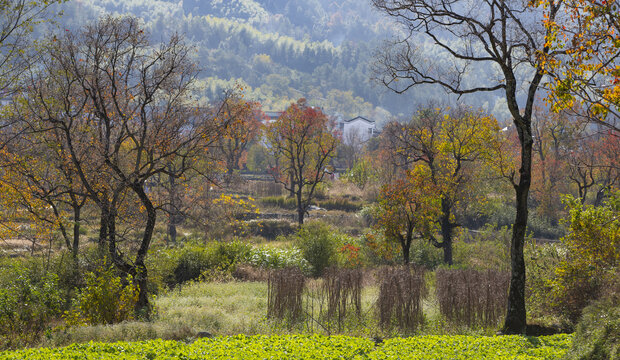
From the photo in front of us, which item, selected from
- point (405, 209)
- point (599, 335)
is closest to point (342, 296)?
point (599, 335)

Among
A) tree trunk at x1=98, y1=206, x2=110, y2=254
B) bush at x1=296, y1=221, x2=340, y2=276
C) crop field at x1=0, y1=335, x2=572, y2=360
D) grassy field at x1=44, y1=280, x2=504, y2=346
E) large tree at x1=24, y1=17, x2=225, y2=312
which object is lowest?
grassy field at x1=44, y1=280, x2=504, y2=346

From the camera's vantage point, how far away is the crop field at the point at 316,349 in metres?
7.87

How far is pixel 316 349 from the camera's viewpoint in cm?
881

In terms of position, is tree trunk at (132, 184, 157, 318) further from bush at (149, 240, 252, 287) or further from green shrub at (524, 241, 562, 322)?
green shrub at (524, 241, 562, 322)

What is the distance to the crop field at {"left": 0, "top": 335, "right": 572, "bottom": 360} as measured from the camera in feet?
25.8

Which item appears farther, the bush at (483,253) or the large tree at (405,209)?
the bush at (483,253)

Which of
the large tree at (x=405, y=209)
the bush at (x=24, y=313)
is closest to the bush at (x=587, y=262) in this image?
the large tree at (x=405, y=209)

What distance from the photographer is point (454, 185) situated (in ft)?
80.6

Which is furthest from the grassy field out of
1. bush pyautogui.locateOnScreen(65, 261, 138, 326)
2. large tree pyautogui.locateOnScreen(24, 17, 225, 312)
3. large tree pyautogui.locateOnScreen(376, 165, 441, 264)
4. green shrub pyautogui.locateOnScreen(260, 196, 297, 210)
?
green shrub pyautogui.locateOnScreen(260, 196, 297, 210)

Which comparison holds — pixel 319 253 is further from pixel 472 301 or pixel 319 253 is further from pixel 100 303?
pixel 100 303

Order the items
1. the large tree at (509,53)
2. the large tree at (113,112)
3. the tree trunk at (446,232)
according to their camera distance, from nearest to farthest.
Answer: the large tree at (509,53), the large tree at (113,112), the tree trunk at (446,232)

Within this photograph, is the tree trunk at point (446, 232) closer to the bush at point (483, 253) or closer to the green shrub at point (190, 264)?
the bush at point (483, 253)

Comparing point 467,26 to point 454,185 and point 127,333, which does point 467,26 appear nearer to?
point 127,333

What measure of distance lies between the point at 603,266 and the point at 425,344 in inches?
202
